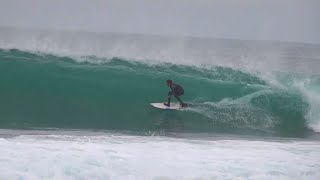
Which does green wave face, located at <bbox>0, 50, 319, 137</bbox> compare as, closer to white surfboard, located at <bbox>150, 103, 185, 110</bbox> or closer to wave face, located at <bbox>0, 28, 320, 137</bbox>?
wave face, located at <bbox>0, 28, 320, 137</bbox>

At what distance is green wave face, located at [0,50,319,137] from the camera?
796 centimetres

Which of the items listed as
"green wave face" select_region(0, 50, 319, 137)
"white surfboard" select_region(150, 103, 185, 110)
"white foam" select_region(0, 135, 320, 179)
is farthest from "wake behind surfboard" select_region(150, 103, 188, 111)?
"white foam" select_region(0, 135, 320, 179)

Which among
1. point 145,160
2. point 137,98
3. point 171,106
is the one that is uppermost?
point 137,98

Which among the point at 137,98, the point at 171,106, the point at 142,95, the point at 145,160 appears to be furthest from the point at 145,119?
the point at 145,160

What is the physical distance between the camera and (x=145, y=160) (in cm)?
487

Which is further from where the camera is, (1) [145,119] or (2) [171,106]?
(2) [171,106]

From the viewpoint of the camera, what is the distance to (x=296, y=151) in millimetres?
5957

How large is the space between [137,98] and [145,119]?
1.81m

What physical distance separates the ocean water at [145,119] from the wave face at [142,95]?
0.09ft

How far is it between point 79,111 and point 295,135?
4551 millimetres

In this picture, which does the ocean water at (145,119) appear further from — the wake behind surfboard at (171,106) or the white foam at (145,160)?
the wake behind surfboard at (171,106)

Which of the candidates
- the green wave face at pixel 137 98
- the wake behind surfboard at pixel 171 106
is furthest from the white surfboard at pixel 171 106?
the green wave face at pixel 137 98

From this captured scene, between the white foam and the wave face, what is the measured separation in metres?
1.73

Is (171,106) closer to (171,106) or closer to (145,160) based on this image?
(171,106)
